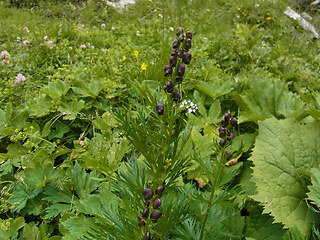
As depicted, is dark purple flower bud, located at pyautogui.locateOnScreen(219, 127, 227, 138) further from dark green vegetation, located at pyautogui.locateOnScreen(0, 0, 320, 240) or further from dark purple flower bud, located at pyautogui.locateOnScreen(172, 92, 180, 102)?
dark purple flower bud, located at pyautogui.locateOnScreen(172, 92, 180, 102)

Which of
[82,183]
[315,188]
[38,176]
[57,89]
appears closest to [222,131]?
[315,188]

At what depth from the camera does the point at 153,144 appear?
0.95 metres

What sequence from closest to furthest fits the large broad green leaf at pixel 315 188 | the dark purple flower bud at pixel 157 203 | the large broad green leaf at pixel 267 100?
1. the dark purple flower bud at pixel 157 203
2. the large broad green leaf at pixel 315 188
3. the large broad green leaf at pixel 267 100

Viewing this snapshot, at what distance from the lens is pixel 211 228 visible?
3.84 feet

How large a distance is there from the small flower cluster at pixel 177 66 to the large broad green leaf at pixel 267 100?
1.49 m

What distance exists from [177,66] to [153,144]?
0.98 ft

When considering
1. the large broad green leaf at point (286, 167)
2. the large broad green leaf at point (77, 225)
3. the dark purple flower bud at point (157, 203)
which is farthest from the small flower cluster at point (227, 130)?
the large broad green leaf at point (77, 225)

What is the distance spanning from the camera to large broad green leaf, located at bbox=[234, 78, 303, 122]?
2.28 meters

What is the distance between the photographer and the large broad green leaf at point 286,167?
4.86 ft

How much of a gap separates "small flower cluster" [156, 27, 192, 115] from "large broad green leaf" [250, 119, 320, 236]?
0.97m

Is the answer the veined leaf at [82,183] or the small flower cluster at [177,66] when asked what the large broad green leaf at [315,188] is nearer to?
the small flower cluster at [177,66]

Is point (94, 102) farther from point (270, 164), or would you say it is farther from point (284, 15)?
point (284, 15)

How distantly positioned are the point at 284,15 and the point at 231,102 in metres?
4.89

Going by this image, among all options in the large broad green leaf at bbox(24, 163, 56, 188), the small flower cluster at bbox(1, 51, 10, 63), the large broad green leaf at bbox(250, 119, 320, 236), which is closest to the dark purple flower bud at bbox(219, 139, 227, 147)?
the large broad green leaf at bbox(250, 119, 320, 236)
